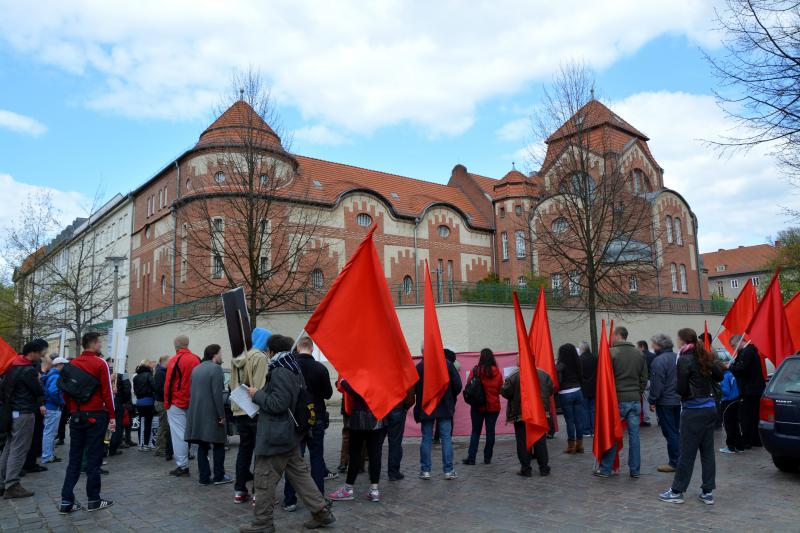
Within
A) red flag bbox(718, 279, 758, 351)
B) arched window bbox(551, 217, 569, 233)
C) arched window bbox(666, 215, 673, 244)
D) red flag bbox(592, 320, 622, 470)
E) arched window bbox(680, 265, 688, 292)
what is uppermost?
arched window bbox(666, 215, 673, 244)

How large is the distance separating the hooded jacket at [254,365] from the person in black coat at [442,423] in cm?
295

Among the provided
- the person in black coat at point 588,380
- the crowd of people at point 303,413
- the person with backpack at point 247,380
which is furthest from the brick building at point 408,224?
the person with backpack at point 247,380

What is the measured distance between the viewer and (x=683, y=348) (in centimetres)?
772

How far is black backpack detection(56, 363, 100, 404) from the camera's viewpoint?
7113 mm

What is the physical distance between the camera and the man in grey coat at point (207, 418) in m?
8.42

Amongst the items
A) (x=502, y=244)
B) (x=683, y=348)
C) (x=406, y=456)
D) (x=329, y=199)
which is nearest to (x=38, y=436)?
(x=406, y=456)

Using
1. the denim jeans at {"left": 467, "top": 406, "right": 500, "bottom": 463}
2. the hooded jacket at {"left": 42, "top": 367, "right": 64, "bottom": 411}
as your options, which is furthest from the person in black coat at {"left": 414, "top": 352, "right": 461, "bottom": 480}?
the hooded jacket at {"left": 42, "top": 367, "right": 64, "bottom": 411}

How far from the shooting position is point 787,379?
844cm

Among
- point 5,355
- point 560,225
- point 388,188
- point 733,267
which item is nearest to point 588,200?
point 560,225

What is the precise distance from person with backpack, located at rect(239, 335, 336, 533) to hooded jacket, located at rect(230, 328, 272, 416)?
333mm

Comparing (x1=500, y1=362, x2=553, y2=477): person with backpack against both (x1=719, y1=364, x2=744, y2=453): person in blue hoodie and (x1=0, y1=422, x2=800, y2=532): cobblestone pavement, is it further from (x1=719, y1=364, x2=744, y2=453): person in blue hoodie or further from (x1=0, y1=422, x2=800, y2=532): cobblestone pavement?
(x1=719, y1=364, x2=744, y2=453): person in blue hoodie

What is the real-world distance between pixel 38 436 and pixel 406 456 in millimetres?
6512

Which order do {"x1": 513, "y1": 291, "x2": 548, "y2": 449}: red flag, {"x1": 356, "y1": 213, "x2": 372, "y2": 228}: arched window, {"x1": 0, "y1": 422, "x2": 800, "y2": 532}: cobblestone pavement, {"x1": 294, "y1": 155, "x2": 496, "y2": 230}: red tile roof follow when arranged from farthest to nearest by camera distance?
{"x1": 294, "y1": 155, "x2": 496, "y2": 230}: red tile roof, {"x1": 356, "y1": 213, "x2": 372, "y2": 228}: arched window, {"x1": 513, "y1": 291, "x2": 548, "y2": 449}: red flag, {"x1": 0, "y1": 422, "x2": 800, "y2": 532}: cobblestone pavement

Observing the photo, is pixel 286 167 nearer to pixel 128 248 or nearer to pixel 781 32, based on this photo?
pixel 781 32
